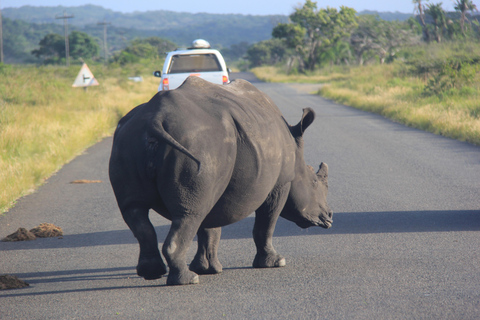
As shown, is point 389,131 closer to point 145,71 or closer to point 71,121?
point 71,121

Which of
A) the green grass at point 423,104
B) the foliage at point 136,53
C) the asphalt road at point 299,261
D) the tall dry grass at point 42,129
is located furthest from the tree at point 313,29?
the asphalt road at point 299,261

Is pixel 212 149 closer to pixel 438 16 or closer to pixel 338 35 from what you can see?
pixel 438 16

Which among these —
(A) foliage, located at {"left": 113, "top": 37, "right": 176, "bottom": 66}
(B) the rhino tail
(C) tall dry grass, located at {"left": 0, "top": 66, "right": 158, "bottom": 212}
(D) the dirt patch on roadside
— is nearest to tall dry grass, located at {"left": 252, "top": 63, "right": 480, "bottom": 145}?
(C) tall dry grass, located at {"left": 0, "top": 66, "right": 158, "bottom": 212}

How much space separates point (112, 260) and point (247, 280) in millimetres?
1347

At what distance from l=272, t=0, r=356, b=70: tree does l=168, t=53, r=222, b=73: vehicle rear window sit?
47420 mm

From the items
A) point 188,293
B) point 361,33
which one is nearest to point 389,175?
point 188,293

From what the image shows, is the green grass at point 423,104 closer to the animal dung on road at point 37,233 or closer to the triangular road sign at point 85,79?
the animal dung on road at point 37,233

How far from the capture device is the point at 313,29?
211ft

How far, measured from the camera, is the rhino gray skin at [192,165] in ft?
12.0

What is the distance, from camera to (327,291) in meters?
4.09

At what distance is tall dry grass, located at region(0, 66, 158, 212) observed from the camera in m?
8.72

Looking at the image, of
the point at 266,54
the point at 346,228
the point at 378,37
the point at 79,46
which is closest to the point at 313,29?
the point at 378,37

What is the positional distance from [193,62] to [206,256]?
1219cm

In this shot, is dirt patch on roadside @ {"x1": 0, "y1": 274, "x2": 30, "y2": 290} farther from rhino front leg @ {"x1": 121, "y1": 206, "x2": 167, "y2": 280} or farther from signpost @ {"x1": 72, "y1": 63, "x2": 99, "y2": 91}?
signpost @ {"x1": 72, "y1": 63, "x2": 99, "y2": 91}
